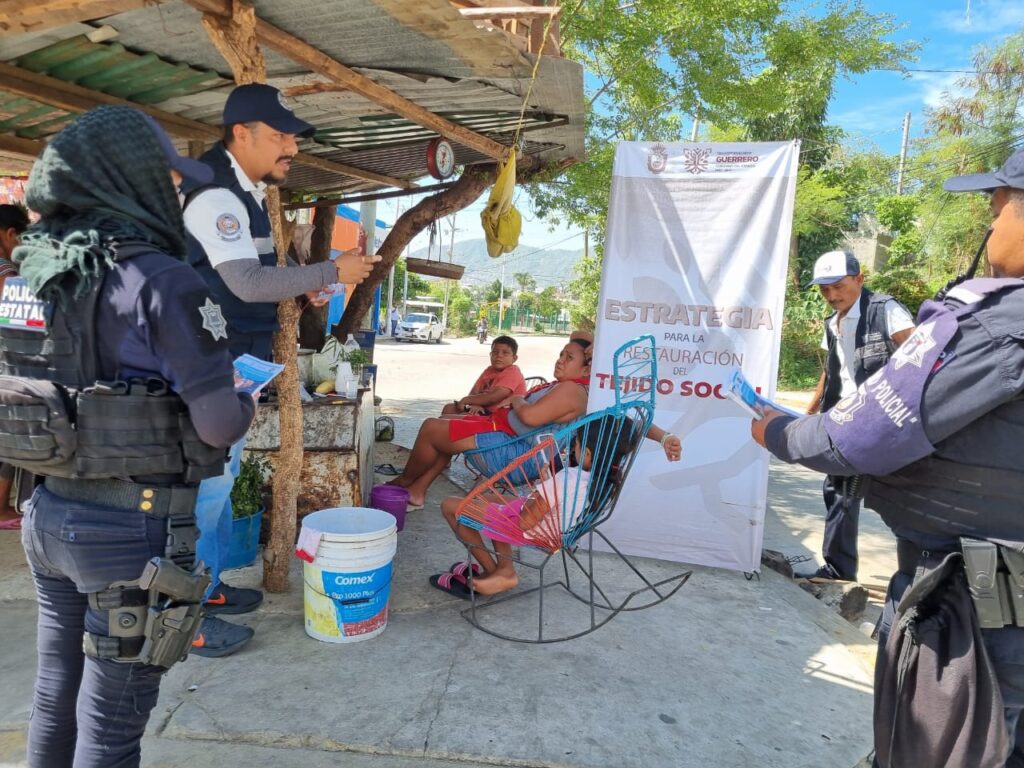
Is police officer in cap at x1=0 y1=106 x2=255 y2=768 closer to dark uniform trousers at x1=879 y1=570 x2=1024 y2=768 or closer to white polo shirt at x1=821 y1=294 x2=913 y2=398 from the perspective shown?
dark uniform trousers at x1=879 y1=570 x2=1024 y2=768

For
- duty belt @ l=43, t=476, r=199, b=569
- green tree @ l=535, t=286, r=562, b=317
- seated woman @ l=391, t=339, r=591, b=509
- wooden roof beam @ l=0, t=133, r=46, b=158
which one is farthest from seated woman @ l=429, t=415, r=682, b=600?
green tree @ l=535, t=286, r=562, b=317

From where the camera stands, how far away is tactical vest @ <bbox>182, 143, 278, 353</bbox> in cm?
221

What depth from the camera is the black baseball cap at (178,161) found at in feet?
4.71

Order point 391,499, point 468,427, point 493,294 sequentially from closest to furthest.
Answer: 1. point 391,499
2. point 468,427
3. point 493,294

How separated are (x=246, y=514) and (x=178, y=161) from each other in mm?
2216

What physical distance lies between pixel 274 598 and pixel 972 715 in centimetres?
264

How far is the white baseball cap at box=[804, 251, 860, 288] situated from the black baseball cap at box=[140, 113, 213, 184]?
→ 2978mm

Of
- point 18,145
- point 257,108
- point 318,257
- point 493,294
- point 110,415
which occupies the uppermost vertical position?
point 493,294

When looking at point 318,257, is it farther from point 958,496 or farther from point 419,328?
point 419,328

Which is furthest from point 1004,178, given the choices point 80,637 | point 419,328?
point 419,328

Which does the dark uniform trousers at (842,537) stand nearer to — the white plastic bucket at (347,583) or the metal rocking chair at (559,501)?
the metal rocking chair at (559,501)

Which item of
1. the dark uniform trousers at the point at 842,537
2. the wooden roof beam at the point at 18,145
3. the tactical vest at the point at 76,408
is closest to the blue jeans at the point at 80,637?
the tactical vest at the point at 76,408

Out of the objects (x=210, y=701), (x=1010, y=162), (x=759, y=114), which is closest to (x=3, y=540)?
(x=210, y=701)

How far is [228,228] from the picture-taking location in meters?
2.14
